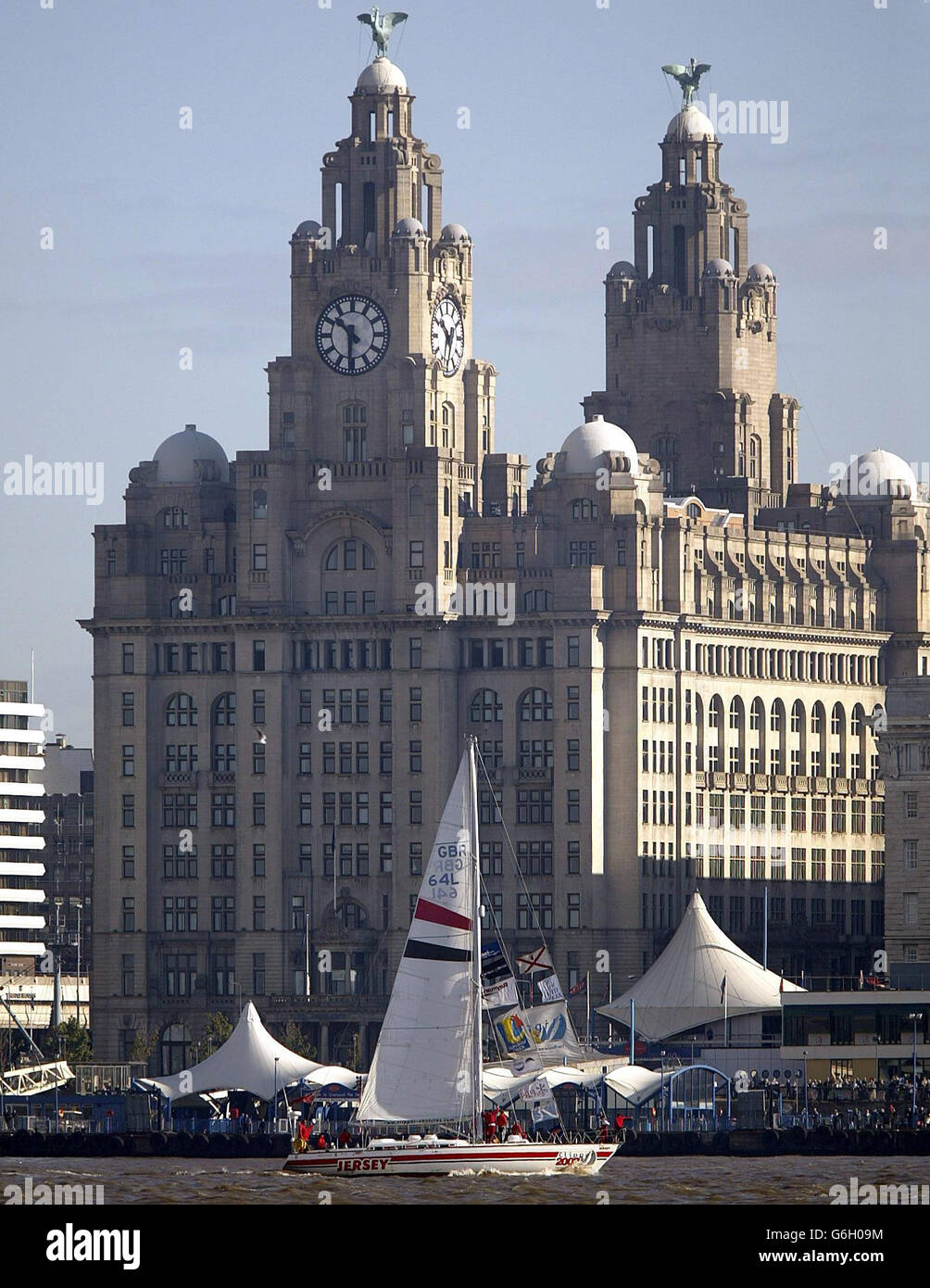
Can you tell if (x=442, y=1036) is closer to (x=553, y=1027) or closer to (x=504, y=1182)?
(x=504, y=1182)

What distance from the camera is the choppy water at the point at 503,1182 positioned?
152625mm

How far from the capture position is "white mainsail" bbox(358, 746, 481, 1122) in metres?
160

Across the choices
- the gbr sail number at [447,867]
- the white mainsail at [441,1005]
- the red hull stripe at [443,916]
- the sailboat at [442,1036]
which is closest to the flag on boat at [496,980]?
the sailboat at [442,1036]

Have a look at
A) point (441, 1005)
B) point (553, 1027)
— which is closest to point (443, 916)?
point (441, 1005)

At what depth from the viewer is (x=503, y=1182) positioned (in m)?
160

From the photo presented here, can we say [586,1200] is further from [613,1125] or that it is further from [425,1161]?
[613,1125]

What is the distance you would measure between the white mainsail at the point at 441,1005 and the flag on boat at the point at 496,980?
465 centimetres

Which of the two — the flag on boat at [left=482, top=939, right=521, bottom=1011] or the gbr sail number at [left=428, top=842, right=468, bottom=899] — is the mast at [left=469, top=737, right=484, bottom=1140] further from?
the flag on boat at [left=482, top=939, right=521, bottom=1011]

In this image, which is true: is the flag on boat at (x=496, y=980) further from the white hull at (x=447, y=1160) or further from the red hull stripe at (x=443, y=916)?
the white hull at (x=447, y=1160)

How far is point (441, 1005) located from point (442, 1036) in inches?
47.8

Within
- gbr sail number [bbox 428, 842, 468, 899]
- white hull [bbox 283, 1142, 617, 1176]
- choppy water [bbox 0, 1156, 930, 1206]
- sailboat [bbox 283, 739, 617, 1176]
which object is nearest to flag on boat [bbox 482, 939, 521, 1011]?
sailboat [bbox 283, 739, 617, 1176]

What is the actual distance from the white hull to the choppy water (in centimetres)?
71
